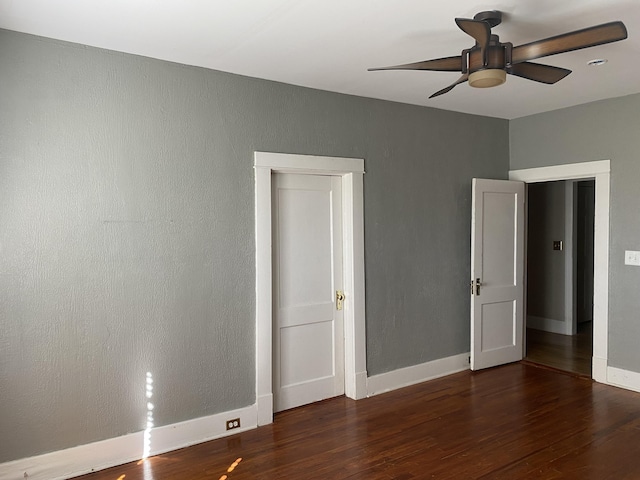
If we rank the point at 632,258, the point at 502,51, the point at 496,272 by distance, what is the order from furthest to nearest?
the point at 496,272, the point at 632,258, the point at 502,51

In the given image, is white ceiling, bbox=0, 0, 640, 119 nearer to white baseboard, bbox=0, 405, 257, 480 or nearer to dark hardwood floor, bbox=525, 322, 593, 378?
white baseboard, bbox=0, 405, 257, 480

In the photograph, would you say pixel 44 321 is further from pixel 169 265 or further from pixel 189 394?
pixel 189 394

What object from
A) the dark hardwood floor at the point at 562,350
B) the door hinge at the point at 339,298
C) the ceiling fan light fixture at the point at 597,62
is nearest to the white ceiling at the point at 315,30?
the ceiling fan light fixture at the point at 597,62

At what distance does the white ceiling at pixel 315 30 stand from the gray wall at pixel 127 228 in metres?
0.23

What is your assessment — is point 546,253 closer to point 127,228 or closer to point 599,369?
point 599,369

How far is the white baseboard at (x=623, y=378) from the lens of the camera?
4160 mm

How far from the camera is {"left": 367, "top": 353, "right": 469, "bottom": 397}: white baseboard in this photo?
4182 millimetres

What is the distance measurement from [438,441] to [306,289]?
1.44 meters

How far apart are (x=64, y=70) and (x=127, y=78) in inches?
13.6

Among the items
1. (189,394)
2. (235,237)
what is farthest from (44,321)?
(235,237)

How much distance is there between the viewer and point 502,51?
2.40 m

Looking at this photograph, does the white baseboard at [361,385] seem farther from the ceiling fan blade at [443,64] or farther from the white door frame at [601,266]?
the ceiling fan blade at [443,64]

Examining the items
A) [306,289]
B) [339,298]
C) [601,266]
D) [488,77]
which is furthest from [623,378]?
[488,77]

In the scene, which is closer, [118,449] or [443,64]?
[443,64]
